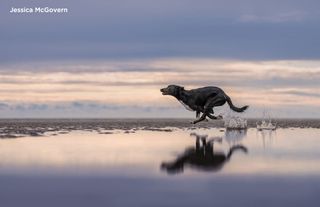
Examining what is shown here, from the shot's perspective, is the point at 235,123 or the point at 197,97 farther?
the point at 235,123

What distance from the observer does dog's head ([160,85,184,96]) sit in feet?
134

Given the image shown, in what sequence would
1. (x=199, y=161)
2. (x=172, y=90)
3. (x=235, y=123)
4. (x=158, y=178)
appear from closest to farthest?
1. (x=158, y=178)
2. (x=199, y=161)
3. (x=172, y=90)
4. (x=235, y=123)

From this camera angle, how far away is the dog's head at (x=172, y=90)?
40812mm

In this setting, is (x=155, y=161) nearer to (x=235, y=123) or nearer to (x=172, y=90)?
(x=172, y=90)

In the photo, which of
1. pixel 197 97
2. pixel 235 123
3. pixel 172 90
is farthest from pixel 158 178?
pixel 235 123

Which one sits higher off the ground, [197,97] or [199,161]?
[197,97]

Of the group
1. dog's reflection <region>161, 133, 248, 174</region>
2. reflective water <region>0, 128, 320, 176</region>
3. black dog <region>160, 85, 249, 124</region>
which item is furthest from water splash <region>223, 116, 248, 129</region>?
dog's reflection <region>161, 133, 248, 174</region>

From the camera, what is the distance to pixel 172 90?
40.8m

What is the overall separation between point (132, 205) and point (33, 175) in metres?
7.82

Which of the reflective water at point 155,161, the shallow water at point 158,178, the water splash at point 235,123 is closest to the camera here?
the shallow water at point 158,178

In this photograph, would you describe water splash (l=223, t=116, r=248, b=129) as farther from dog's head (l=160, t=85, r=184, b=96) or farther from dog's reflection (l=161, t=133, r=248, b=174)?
dog's reflection (l=161, t=133, r=248, b=174)

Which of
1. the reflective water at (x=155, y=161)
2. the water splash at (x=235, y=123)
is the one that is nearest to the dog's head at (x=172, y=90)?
the reflective water at (x=155, y=161)

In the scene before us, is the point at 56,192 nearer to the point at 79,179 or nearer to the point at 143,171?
the point at 79,179

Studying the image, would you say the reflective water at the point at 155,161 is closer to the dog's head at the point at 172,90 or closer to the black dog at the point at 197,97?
the black dog at the point at 197,97
